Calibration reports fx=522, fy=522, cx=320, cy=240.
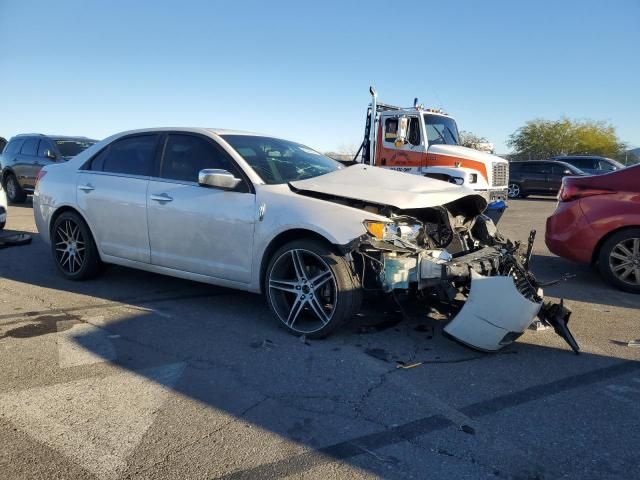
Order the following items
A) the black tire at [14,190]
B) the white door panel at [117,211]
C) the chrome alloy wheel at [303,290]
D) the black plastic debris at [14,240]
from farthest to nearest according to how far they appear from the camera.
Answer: the black tire at [14,190] → the black plastic debris at [14,240] → the white door panel at [117,211] → the chrome alloy wheel at [303,290]

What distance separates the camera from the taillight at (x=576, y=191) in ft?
19.9

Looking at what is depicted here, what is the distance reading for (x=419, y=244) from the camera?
14.2 feet

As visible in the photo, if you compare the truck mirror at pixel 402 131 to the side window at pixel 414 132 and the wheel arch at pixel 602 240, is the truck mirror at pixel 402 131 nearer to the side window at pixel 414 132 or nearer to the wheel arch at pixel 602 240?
the side window at pixel 414 132

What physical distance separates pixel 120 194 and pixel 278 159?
5.62 ft

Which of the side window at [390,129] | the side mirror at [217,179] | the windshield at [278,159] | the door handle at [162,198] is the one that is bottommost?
the door handle at [162,198]

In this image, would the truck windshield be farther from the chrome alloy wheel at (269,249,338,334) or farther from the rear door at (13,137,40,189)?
the rear door at (13,137,40,189)

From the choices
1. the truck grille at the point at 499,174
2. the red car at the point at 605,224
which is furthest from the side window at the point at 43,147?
the red car at the point at 605,224

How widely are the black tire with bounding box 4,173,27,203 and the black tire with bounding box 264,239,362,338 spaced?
12905mm

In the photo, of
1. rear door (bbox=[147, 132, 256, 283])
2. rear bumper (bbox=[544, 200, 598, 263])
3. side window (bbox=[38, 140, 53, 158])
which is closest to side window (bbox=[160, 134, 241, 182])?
rear door (bbox=[147, 132, 256, 283])

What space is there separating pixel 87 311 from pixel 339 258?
2.55 m

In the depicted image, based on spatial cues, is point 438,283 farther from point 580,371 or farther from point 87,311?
point 87,311

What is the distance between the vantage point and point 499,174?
12.5 m

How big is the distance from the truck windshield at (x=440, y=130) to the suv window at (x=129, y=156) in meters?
7.69

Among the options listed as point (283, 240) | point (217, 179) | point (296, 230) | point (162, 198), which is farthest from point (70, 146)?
point (296, 230)
